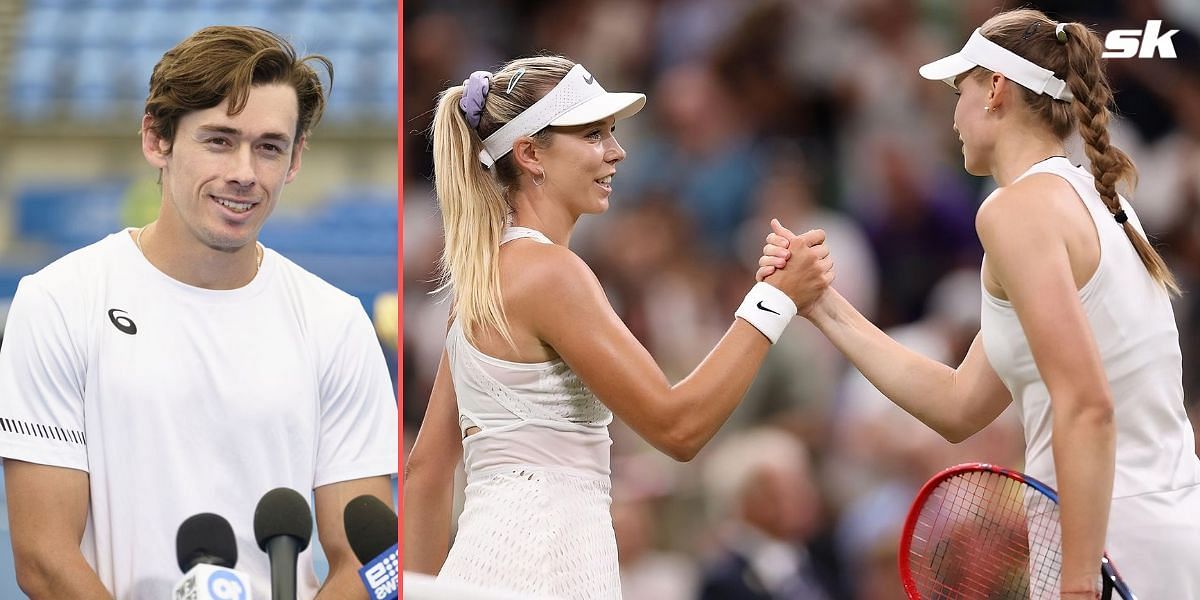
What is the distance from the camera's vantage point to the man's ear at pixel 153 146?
216cm

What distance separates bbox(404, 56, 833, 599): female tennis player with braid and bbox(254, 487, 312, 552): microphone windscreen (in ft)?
0.74

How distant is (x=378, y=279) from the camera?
2254 millimetres

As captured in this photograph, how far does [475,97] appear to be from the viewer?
7.36ft

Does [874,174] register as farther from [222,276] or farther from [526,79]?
[222,276]

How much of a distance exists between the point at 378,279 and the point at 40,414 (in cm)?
56

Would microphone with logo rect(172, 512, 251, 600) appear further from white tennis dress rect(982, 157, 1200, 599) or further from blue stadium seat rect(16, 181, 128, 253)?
white tennis dress rect(982, 157, 1200, 599)

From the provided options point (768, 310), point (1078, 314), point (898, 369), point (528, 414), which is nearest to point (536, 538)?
point (528, 414)

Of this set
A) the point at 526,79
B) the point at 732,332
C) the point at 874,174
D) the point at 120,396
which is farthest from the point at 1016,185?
the point at 874,174

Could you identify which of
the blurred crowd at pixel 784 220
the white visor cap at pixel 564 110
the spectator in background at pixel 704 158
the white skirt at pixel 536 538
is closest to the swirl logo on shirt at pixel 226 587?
the white skirt at pixel 536 538

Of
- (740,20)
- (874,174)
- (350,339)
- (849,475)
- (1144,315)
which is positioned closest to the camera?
(1144,315)

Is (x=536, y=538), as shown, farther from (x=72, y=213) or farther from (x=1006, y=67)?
(x=1006, y=67)

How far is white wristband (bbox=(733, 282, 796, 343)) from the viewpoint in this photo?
2.17 metres

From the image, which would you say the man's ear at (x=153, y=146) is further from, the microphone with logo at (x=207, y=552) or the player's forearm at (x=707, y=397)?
the player's forearm at (x=707, y=397)

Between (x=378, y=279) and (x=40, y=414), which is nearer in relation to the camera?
(x=40, y=414)
